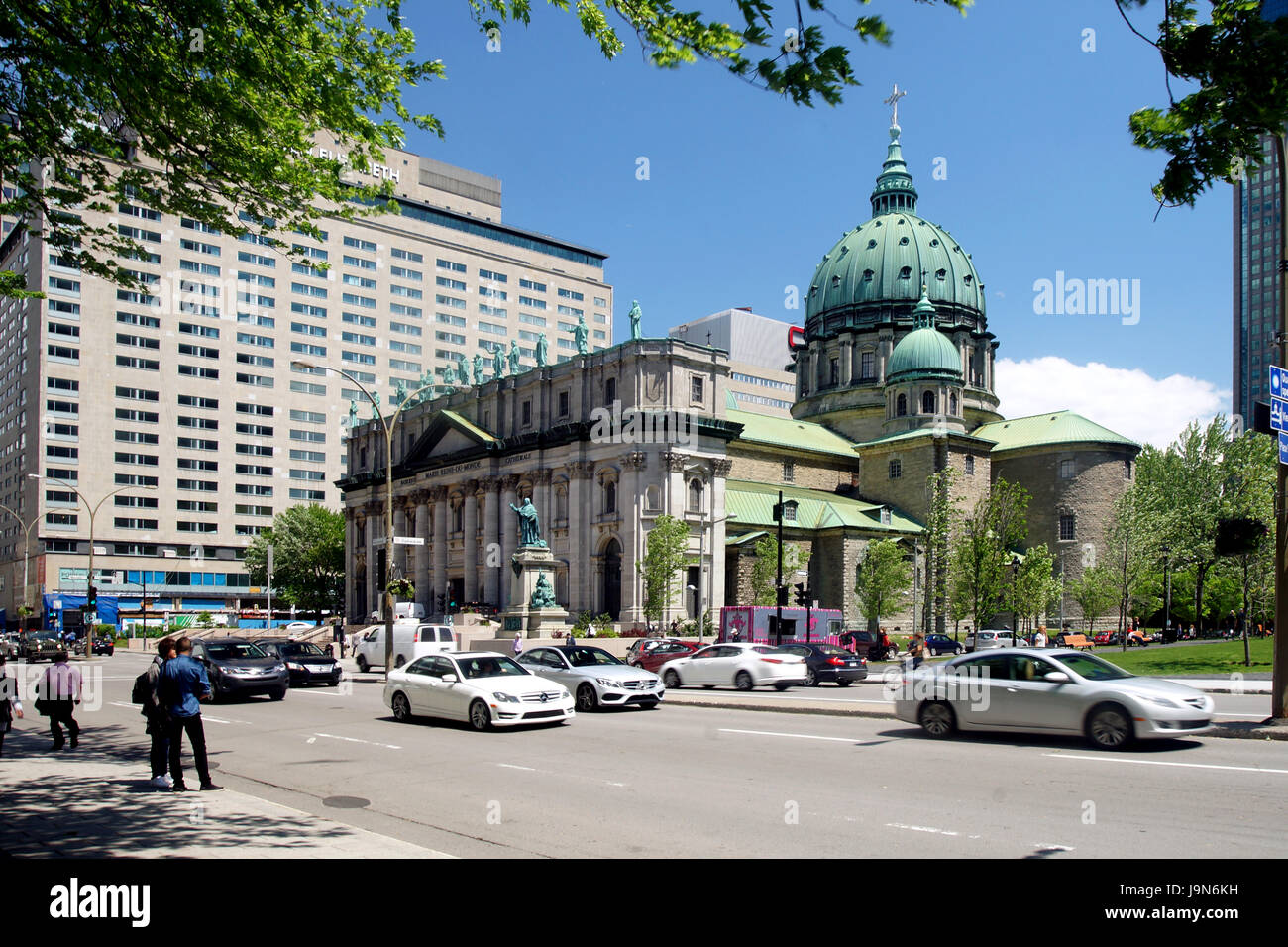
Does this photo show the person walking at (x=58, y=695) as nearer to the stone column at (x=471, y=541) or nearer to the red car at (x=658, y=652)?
the red car at (x=658, y=652)

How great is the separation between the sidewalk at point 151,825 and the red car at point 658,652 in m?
22.8

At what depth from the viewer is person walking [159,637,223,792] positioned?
37.7 feet

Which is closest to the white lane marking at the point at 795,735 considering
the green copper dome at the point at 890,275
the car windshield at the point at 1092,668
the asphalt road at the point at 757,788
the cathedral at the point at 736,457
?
the asphalt road at the point at 757,788

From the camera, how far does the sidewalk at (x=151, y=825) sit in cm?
820

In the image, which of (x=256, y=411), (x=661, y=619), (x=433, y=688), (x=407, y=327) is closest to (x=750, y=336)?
(x=407, y=327)

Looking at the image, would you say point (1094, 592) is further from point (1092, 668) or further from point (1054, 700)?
point (1054, 700)

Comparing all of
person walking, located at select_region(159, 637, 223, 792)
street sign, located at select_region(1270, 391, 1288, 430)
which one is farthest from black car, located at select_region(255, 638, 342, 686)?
street sign, located at select_region(1270, 391, 1288, 430)

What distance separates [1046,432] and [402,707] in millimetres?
68901

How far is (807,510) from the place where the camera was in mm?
71688

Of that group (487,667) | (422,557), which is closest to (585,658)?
(487,667)

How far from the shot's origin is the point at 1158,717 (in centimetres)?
1388

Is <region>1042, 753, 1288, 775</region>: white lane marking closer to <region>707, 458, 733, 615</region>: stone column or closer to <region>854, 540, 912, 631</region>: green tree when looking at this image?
<region>854, 540, 912, 631</region>: green tree
